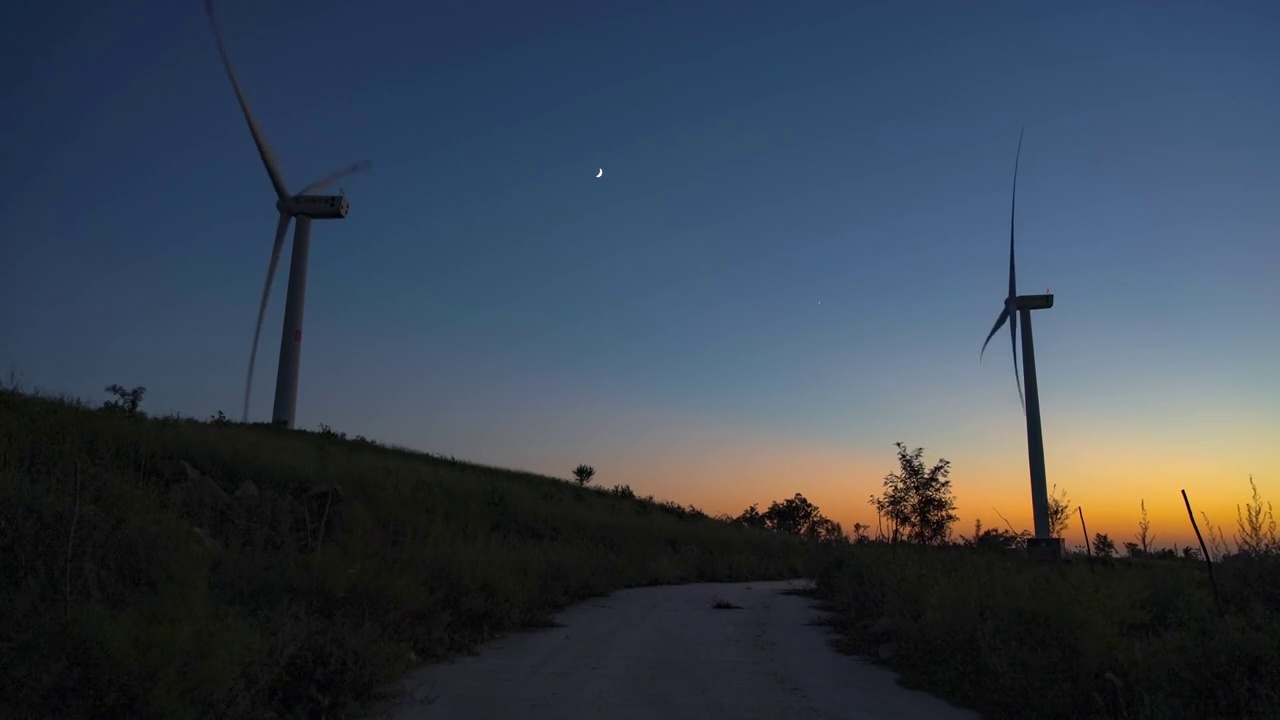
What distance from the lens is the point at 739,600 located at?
1803cm

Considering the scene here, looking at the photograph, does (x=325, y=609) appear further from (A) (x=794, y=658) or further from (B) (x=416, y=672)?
(A) (x=794, y=658)

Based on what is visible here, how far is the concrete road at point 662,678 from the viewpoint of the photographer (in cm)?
731

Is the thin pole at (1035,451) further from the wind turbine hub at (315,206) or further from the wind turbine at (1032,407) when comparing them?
the wind turbine hub at (315,206)

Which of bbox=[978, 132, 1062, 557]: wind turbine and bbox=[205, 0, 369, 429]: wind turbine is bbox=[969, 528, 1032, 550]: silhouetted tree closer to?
bbox=[978, 132, 1062, 557]: wind turbine

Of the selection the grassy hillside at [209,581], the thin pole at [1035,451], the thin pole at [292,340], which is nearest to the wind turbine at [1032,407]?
the thin pole at [1035,451]

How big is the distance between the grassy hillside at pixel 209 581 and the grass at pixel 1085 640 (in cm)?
560

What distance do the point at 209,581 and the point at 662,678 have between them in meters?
5.44

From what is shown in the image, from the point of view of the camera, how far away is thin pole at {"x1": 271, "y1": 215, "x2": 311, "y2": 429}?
3672cm

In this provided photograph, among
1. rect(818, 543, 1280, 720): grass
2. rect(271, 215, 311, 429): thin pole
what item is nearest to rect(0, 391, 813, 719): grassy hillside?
rect(818, 543, 1280, 720): grass

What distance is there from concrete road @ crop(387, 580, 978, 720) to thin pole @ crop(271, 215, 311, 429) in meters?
27.8

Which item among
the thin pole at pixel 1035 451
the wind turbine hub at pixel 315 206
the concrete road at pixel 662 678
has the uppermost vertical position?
the wind turbine hub at pixel 315 206

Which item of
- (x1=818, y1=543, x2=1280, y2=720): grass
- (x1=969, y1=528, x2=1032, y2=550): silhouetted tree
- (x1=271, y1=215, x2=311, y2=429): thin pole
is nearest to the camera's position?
(x1=818, y1=543, x2=1280, y2=720): grass

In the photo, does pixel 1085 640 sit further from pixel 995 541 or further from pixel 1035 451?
pixel 1035 451

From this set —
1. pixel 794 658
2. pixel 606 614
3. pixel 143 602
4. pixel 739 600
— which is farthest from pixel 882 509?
pixel 143 602
